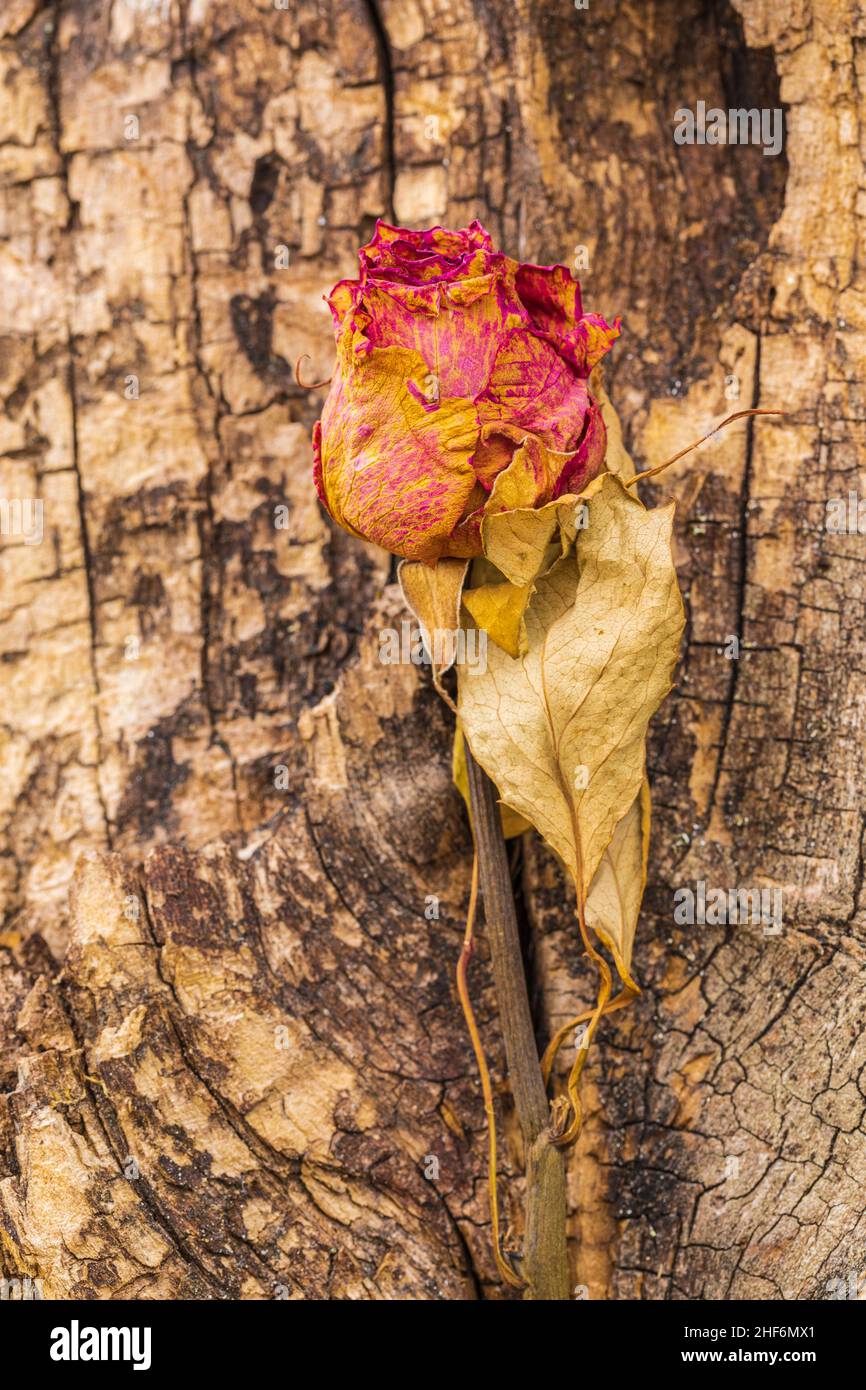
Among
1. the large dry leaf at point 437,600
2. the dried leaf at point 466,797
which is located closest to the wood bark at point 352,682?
the dried leaf at point 466,797

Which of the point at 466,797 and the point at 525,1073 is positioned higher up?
the point at 466,797

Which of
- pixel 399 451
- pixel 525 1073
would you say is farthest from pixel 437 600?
pixel 525 1073

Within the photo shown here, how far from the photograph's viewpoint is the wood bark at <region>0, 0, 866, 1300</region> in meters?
1.44

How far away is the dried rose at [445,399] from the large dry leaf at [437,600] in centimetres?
3

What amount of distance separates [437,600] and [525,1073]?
533 millimetres

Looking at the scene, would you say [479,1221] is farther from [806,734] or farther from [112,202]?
[112,202]

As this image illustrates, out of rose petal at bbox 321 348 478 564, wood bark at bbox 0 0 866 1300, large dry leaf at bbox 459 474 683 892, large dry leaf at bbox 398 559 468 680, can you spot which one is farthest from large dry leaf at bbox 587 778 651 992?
rose petal at bbox 321 348 478 564

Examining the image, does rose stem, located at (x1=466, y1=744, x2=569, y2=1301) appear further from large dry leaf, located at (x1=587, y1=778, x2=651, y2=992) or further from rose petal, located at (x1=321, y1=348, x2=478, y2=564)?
rose petal, located at (x1=321, y1=348, x2=478, y2=564)

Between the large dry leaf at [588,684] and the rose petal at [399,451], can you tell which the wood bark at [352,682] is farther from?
the rose petal at [399,451]

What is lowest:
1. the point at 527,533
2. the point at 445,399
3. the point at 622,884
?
the point at 622,884

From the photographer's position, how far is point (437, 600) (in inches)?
51.9

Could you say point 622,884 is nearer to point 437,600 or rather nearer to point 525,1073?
point 525,1073
